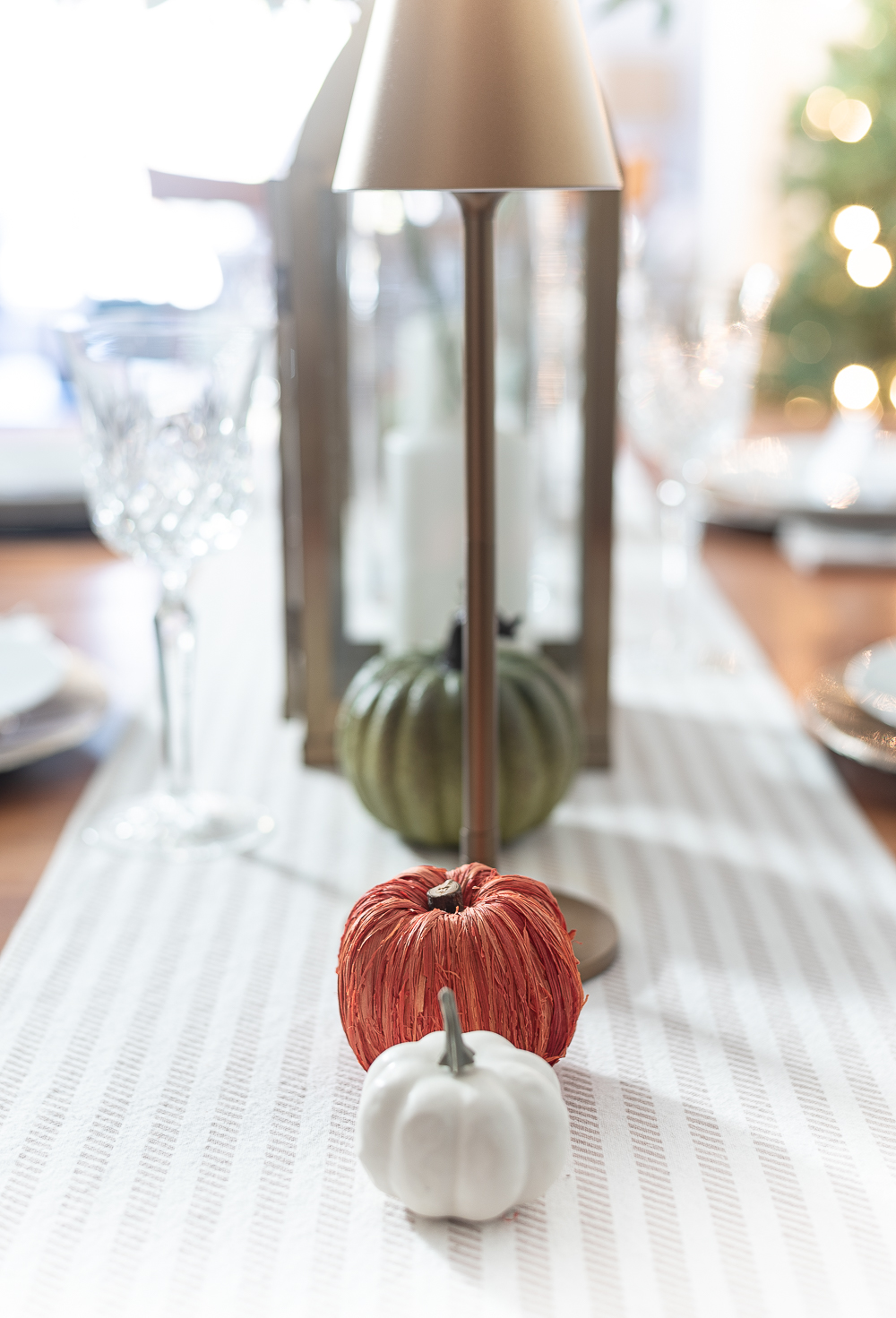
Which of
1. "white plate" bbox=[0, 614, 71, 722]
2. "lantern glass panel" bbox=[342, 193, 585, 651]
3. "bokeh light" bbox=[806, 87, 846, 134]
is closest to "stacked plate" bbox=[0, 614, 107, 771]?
"white plate" bbox=[0, 614, 71, 722]

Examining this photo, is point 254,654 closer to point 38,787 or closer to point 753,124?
point 38,787

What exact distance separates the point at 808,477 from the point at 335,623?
61 cm

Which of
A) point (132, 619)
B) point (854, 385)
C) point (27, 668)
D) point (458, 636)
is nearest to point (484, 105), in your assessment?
point (458, 636)

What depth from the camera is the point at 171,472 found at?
0.59m

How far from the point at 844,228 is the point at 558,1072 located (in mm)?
2909

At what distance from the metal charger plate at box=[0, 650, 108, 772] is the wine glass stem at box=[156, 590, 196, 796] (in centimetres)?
7

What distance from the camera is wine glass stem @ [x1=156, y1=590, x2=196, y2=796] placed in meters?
0.61

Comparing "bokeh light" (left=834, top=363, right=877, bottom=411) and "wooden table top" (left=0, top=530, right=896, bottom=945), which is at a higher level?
"wooden table top" (left=0, top=530, right=896, bottom=945)

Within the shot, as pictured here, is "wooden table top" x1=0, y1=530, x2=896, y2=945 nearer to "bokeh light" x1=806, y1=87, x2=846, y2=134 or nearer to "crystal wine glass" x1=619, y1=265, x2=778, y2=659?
"crystal wine glass" x1=619, y1=265, x2=778, y2=659

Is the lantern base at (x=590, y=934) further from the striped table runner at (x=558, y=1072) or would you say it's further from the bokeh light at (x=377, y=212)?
the bokeh light at (x=377, y=212)

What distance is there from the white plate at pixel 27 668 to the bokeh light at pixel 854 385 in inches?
95.4

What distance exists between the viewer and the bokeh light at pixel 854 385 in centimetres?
287

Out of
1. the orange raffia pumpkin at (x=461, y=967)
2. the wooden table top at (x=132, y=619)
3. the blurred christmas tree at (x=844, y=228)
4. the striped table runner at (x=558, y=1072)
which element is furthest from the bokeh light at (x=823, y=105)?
the orange raffia pumpkin at (x=461, y=967)

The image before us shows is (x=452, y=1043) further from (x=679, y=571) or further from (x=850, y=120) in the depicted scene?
(x=850, y=120)
